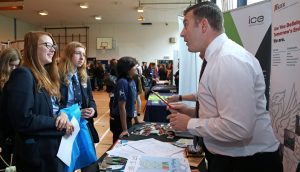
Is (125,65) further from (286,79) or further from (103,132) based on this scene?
(103,132)

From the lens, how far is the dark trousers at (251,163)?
1.18 meters

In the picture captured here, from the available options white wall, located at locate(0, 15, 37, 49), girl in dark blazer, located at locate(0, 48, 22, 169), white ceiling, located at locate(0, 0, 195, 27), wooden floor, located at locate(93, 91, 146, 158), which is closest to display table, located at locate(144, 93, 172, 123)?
wooden floor, located at locate(93, 91, 146, 158)

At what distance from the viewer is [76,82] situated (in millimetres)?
2430

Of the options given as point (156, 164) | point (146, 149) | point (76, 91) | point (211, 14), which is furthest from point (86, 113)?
point (211, 14)

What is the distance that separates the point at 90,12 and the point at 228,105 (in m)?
11.0

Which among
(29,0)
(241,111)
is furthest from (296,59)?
(29,0)

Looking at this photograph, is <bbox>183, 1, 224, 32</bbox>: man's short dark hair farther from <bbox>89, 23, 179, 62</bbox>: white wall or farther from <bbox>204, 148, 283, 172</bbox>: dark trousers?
<bbox>89, 23, 179, 62</bbox>: white wall

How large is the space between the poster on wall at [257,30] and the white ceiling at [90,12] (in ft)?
24.0

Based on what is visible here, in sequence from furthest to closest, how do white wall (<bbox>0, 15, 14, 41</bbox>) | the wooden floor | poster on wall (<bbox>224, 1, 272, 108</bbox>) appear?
white wall (<bbox>0, 15, 14, 41</bbox>), the wooden floor, poster on wall (<bbox>224, 1, 272, 108</bbox>)

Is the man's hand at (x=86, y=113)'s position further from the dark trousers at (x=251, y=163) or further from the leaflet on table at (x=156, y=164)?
the dark trousers at (x=251, y=163)

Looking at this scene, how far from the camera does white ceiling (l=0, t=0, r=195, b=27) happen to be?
932 centimetres

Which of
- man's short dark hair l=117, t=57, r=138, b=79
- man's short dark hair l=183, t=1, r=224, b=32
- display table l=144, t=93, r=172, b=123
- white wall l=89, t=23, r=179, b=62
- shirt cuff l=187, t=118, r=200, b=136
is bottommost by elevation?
display table l=144, t=93, r=172, b=123

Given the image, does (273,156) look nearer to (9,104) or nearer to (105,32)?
(9,104)

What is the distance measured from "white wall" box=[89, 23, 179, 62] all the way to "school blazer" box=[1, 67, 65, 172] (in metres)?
13.0
